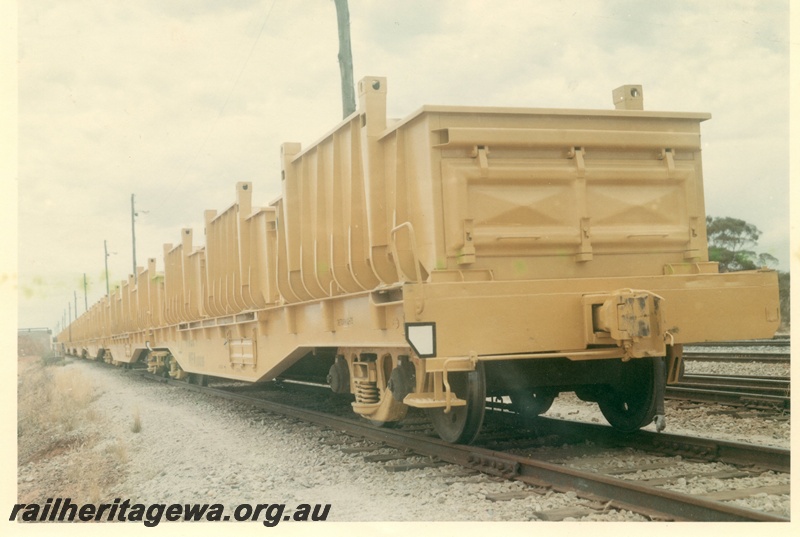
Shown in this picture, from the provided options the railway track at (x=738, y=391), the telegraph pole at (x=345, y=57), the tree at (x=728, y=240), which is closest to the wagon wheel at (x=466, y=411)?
the railway track at (x=738, y=391)

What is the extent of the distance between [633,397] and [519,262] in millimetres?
1845

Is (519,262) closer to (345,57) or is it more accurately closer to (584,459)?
(584,459)

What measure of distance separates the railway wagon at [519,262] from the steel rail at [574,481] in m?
0.25

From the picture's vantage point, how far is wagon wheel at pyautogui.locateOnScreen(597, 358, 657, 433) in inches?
262

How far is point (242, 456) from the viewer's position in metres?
7.28

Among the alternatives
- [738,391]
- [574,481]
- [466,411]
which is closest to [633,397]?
[466,411]

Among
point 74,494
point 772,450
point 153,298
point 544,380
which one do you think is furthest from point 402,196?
point 153,298

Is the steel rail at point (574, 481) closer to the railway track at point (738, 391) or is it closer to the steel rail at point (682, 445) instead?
the steel rail at point (682, 445)

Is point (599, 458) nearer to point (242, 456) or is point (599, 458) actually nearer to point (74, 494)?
point (242, 456)

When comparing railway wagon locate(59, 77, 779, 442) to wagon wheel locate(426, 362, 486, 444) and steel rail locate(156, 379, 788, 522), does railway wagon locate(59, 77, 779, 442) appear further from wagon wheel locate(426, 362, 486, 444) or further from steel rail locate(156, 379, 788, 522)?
steel rail locate(156, 379, 788, 522)

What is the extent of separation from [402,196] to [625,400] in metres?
2.80

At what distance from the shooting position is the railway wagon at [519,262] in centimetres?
560

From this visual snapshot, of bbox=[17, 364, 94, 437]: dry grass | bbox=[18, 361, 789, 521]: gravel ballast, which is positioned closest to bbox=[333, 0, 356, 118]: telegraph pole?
bbox=[18, 361, 789, 521]: gravel ballast

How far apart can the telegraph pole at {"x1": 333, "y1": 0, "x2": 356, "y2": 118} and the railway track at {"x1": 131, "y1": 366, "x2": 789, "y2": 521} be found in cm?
763
